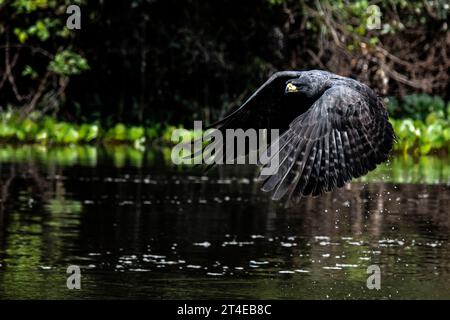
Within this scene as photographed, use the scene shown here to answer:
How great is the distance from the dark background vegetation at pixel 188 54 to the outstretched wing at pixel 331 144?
13411 millimetres

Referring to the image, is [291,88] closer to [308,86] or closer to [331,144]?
[308,86]

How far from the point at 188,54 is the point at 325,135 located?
15.7 metres

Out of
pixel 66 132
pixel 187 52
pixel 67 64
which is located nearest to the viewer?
pixel 66 132

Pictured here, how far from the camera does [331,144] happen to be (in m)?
8.60

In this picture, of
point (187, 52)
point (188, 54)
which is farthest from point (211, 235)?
point (188, 54)

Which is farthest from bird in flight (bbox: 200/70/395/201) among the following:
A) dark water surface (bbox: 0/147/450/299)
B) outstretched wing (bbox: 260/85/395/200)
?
dark water surface (bbox: 0/147/450/299)

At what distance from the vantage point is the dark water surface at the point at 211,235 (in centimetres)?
890

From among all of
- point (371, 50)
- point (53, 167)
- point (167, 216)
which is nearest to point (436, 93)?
point (371, 50)

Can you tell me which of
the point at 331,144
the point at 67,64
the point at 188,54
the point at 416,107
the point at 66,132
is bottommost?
→ the point at 66,132

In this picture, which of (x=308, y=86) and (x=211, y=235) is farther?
(x=211, y=235)

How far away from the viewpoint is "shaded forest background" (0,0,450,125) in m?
22.6

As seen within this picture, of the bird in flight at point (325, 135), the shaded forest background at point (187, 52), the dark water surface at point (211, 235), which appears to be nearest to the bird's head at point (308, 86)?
the bird in flight at point (325, 135)

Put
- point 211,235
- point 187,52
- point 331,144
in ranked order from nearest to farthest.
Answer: point 331,144, point 211,235, point 187,52

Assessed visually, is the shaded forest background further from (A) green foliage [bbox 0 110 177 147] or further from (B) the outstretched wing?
(B) the outstretched wing
